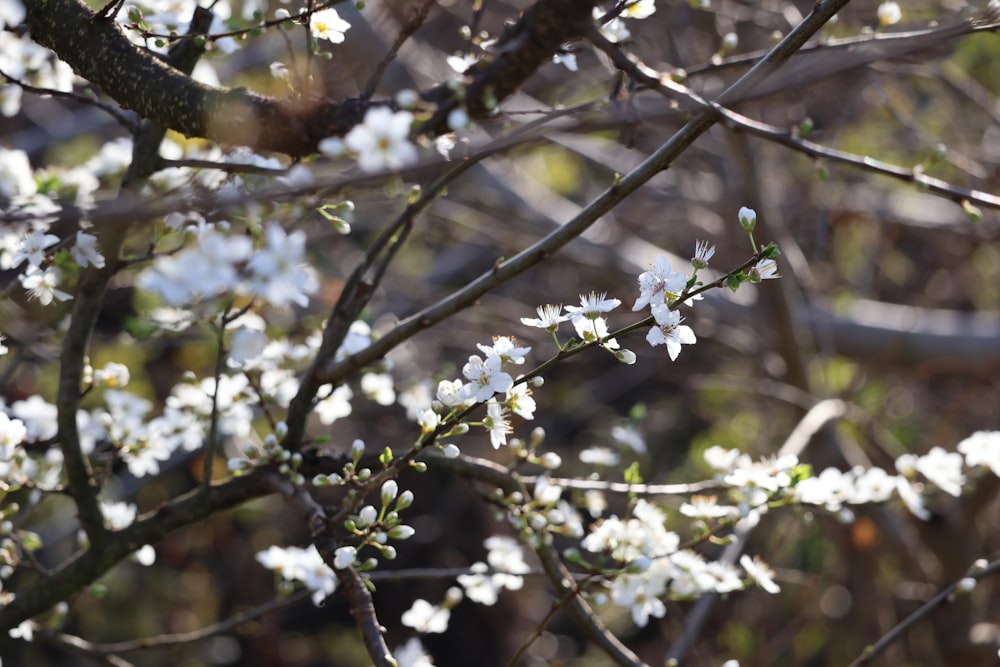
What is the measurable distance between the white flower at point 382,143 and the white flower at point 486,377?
37 cm

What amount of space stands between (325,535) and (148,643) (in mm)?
756

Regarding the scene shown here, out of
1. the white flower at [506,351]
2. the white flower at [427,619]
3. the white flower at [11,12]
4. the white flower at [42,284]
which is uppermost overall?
the white flower at [11,12]

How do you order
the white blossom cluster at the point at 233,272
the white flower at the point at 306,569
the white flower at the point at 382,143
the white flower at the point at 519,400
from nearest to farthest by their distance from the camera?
the white blossom cluster at the point at 233,272, the white flower at the point at 382,143, the white flower at the point at 519,400, the white flower at the point at 306,569

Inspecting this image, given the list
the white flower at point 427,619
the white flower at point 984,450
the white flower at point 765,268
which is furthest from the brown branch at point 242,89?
the white flower at point 984,450

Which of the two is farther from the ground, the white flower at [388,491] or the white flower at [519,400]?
the white flower at [519,400]

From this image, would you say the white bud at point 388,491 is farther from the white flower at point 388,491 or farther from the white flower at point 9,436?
the white flower at point 9,436

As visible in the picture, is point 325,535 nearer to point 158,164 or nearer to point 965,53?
point 158,164

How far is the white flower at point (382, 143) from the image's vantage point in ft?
2.86

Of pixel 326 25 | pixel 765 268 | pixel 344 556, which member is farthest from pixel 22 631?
pixel 765 268

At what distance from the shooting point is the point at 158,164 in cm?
154

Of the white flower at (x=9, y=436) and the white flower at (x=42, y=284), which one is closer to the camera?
the white flower at (x=42, y=284)

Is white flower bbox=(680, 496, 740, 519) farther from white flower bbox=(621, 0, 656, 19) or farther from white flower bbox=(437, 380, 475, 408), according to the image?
white flower bbox=(621, 0, 656, 19)

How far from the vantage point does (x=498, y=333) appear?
361 centimetres

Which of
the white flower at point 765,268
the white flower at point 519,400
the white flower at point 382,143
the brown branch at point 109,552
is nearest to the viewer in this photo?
the white flower at point 382,143
